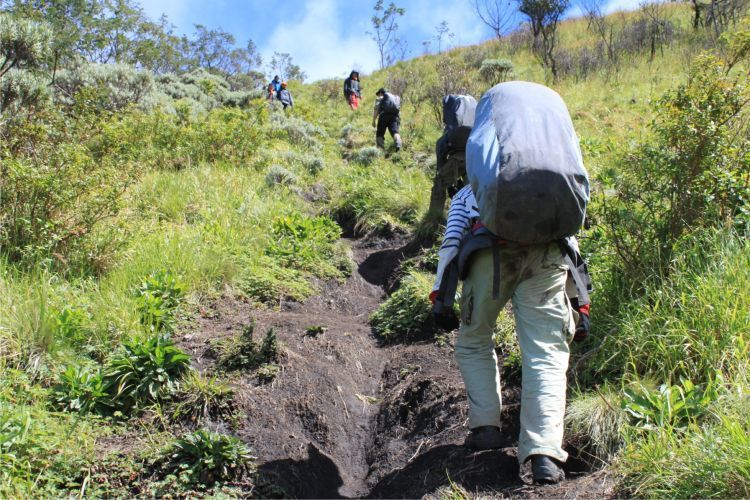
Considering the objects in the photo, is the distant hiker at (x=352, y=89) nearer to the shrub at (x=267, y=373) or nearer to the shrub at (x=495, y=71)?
the shrub at (x=495, y=71)

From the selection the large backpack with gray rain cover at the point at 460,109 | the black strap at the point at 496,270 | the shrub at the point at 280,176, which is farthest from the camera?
the shrub at the point at 280,176

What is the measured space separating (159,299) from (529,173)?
3.19 metres

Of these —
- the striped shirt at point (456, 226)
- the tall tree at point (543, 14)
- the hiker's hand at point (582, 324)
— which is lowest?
the hiker's hand at point (582, 324)

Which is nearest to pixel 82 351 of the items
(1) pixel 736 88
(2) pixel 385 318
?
(2) pixel 385 318

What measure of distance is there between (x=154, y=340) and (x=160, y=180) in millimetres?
4169

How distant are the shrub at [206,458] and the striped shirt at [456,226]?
4.82 feet

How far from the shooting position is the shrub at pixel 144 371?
3693 millimetres

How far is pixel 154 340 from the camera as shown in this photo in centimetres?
390

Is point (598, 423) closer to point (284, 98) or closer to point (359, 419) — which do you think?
point (359, 419)

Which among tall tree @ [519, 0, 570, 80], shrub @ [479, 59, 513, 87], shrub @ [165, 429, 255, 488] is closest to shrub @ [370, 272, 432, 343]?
shrub @ [165, 429, 255, 488]

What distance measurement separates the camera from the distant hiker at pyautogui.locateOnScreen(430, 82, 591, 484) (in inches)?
107

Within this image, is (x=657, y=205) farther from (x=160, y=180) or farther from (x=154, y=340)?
(x=160, y=180)

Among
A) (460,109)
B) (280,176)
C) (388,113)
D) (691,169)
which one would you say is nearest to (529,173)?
(691,169)

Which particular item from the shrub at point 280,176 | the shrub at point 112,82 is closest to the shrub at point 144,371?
the shrub at point 280,176
